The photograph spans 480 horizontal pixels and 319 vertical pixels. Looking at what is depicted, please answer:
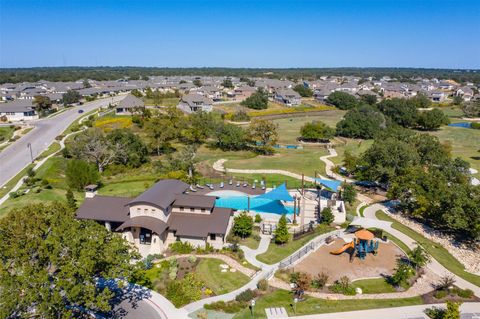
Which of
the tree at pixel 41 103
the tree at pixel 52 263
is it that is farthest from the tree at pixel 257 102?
the tree at pixel 52 263

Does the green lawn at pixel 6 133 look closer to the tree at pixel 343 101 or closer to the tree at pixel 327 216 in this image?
the tree at pixel 327 216

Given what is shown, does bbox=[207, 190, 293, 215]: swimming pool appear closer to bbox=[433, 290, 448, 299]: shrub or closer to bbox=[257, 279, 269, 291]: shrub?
bbox=[257, 279, 269, 291]: shrub

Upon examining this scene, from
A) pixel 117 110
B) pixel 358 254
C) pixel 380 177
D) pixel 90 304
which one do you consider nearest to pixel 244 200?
pixel 358 254

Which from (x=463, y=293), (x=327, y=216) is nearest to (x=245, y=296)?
(x=463, y=293)

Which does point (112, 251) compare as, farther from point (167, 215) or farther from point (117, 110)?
point (117, 110)

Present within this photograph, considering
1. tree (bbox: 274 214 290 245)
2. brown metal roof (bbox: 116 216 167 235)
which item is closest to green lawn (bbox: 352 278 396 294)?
tree (bbox: 274 214 290 245)

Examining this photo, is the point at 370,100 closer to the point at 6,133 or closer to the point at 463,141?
the point at 463,141

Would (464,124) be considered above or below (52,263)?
below
